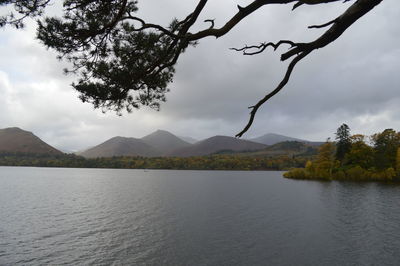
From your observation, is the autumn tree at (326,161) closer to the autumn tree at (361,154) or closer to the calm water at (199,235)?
the autumn tree at (361,154)

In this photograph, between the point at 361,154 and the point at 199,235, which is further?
the point at 361,154

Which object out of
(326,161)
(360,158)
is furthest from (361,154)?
(326,161)

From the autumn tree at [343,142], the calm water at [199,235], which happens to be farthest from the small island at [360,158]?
the calm water at [199,235]

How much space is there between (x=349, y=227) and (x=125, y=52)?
3979 cm

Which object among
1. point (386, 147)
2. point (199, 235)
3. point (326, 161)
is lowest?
point (199, 235)

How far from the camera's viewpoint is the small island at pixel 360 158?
10994 centimetres

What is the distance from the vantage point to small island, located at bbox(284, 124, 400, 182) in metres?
110

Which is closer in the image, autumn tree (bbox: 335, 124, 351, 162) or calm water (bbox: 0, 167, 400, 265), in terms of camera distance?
calm water (bbox: 0, 167, 400, 265)

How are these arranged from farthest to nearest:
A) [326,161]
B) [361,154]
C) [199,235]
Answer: [326,161] → [361,154] → [199,235]

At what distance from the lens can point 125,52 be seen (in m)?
11.2

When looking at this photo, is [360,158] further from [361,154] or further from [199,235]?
[199,235]

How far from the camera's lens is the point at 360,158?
113688 millimetres

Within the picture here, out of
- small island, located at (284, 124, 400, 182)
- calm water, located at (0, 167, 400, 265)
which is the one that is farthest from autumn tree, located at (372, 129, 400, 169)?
calm water, located at (0, 167, 400, 265)

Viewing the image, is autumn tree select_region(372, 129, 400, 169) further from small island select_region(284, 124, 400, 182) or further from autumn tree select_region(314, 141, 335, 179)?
autumn tree select_region(314, 141, 335, 179)
